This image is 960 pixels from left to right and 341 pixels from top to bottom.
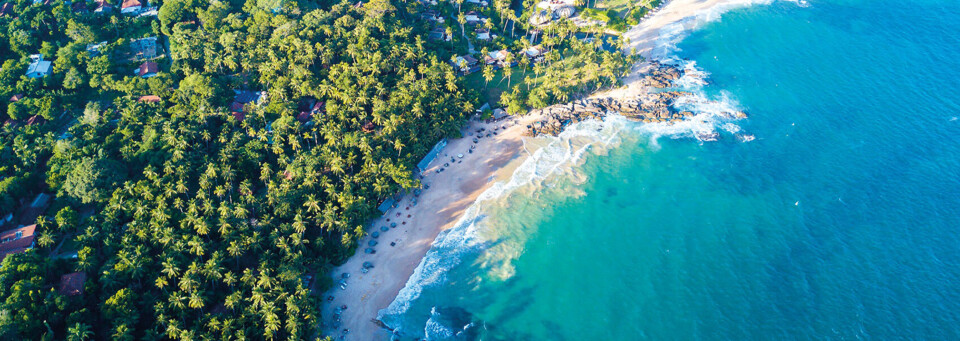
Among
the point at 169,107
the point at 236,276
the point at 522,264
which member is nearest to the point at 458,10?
the point at 169,107

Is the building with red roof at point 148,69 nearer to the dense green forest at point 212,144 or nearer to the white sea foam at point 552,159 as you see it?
the dense green forest at point 212,144

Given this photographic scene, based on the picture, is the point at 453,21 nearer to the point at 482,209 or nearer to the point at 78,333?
the point at 482,209

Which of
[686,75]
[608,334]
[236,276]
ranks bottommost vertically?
[608,334]

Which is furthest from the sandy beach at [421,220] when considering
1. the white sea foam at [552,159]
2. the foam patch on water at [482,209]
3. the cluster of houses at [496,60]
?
the cluster of houses at [496,60]

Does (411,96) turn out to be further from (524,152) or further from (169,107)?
(169,107)

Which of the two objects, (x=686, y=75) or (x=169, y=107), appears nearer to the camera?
(x=169, y=107)

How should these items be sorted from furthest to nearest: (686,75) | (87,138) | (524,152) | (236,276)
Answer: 1. (686,75)
2. (524,152)
3. (87,138)
4. (236,276)

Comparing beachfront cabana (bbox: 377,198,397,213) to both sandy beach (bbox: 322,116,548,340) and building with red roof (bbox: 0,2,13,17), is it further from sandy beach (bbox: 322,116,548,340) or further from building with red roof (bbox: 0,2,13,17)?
building with red roof (bbox: 0,2,13,17)
